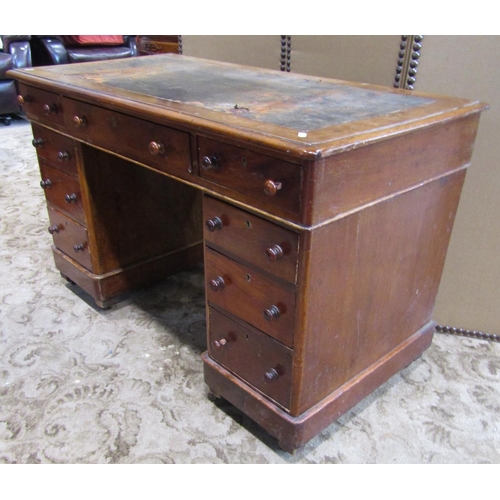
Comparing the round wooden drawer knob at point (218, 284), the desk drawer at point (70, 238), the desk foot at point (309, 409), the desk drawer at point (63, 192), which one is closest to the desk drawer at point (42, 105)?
the desk drawer at point (63, 192)

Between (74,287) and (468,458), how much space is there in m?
1.50

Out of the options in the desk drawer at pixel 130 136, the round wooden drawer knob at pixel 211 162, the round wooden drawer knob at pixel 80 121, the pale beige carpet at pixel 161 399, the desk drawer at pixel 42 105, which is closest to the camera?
the round wooden drawer knob at pixel 211 162

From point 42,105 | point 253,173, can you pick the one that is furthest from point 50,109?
point 253,173

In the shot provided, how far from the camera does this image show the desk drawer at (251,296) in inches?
45.3

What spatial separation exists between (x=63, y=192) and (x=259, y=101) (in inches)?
35.0

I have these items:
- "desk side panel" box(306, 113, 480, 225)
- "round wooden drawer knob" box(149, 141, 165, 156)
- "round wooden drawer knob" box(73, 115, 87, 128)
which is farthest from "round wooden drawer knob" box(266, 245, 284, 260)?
"round wooden drawer knob" box(73, 115, 87, 128)

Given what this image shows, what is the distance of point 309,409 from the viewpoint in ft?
4.17

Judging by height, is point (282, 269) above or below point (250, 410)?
above

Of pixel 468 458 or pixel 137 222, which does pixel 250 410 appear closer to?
pixel 468 458

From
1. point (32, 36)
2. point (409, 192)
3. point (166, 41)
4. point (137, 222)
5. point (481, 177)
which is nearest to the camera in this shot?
point (409, 192)

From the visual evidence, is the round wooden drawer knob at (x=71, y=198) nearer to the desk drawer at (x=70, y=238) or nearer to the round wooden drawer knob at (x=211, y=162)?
the desk drawer at (x=70, y=238)

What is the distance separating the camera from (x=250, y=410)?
1346 millimetres

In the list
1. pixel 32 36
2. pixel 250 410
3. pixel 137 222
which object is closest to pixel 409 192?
pixel 250 410

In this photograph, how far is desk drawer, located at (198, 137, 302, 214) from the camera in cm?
100
